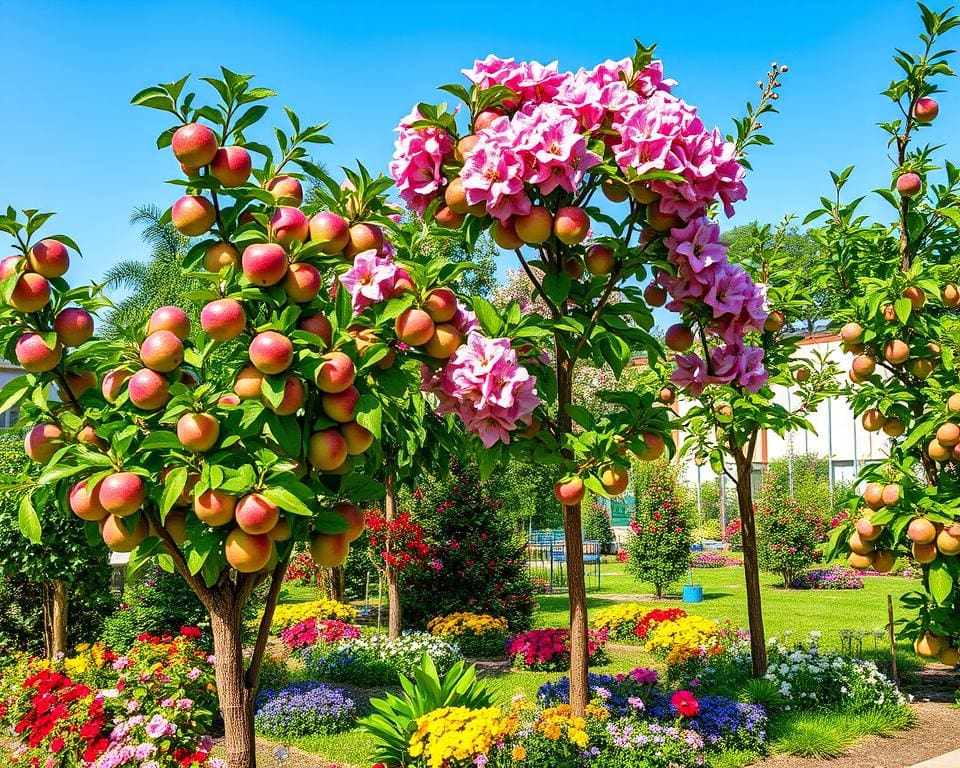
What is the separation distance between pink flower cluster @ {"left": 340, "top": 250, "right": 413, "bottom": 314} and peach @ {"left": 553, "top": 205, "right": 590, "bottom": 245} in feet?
2.55

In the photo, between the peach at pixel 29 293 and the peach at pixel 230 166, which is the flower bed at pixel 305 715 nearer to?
the peach at pixel 29 293

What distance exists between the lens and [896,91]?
575 centimetres

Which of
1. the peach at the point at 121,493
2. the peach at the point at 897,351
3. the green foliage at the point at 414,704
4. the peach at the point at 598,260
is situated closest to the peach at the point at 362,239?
the peach at the point at 121,493

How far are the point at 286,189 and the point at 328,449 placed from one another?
0.81 metres

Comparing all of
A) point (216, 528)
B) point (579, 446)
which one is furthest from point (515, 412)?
point (216, 528)

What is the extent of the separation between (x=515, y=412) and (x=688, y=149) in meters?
1.14

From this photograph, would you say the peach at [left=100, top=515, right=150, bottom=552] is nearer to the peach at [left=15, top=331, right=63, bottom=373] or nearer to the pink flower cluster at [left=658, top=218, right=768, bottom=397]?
the peach at [left=15, top=331, right=63, bottom=373]

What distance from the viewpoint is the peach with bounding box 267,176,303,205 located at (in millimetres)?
2287

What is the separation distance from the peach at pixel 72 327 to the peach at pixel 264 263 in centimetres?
55

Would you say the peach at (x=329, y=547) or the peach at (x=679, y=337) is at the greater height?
the peach at (x=679, y=337)

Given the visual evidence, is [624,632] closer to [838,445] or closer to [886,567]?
[886,567]

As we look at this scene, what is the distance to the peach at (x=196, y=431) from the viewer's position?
1.97 metres

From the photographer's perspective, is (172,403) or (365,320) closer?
(172,403)

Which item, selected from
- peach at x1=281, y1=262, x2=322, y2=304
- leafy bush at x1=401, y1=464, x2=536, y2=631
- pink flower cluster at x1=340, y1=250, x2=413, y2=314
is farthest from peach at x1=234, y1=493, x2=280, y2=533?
leafy bush at x1=401, y1=464, x2=536, y2=631
